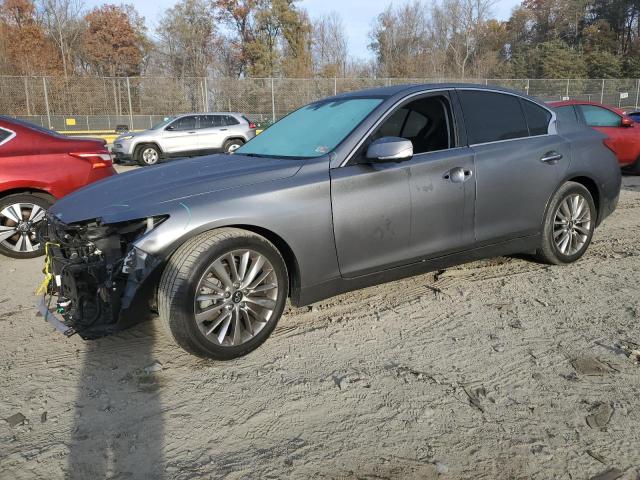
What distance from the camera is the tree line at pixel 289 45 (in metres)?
40.5

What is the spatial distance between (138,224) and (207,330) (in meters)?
0.73

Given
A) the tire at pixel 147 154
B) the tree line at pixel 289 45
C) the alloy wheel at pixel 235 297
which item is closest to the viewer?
the alloy wheel at pixel 235 297

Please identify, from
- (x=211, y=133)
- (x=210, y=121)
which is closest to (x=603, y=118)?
(x=211, y=133)

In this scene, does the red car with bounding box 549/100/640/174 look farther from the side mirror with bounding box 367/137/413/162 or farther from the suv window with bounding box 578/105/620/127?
the side mirror with bounding box 367/137/413/162

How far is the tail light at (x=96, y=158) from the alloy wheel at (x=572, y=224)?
4.60 m

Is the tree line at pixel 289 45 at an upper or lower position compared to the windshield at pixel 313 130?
upper

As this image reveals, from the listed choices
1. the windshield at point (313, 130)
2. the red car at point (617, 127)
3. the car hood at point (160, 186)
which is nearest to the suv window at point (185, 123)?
the red car at point (617, 127)

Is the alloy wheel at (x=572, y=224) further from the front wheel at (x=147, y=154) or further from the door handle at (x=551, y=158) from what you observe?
the front wheel at (x=147, y=154)

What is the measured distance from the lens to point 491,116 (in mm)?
4191

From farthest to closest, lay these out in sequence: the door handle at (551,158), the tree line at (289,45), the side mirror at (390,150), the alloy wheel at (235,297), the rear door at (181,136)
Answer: the tree line at (289,45) < the rear door at (181,136) < the door handle at (551,158) < the side mirror at (390,150) < the alloy wheel at (235,297)

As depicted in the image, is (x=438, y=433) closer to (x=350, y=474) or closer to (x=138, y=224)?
(x=350, y=474)

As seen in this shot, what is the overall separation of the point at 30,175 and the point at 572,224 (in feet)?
17.4

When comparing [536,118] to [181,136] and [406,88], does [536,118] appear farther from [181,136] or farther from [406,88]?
[181,136]

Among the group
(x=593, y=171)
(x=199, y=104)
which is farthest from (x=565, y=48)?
(x=593, y=171)
